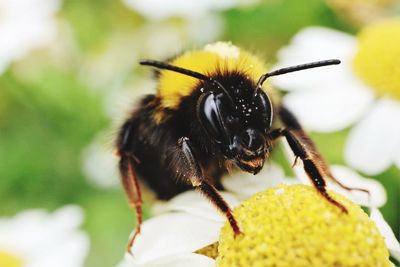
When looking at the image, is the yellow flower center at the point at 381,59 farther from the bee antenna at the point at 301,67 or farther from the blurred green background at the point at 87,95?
the bee antenna at the point at 301,67

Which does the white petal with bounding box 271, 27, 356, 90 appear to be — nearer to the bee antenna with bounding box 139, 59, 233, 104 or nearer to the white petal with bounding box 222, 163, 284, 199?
the white petal with bounding box 222, 163, 284, 199

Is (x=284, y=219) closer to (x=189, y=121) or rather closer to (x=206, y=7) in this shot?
(x=189, y=121)

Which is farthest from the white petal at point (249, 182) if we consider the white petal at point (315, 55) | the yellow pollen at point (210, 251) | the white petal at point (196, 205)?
the white petal at point (315, 55)

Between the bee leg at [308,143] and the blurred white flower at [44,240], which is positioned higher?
the blurred white flower at [44,240]

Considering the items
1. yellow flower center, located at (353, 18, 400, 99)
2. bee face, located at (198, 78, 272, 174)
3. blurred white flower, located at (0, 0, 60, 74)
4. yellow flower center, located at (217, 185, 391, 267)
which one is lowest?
yellow flower center, located at (217, 185, 391, 267)

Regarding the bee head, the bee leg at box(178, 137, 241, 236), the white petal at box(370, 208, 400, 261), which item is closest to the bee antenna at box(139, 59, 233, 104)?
the bee head

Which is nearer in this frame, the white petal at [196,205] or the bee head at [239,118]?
the bee head at [239,118]
